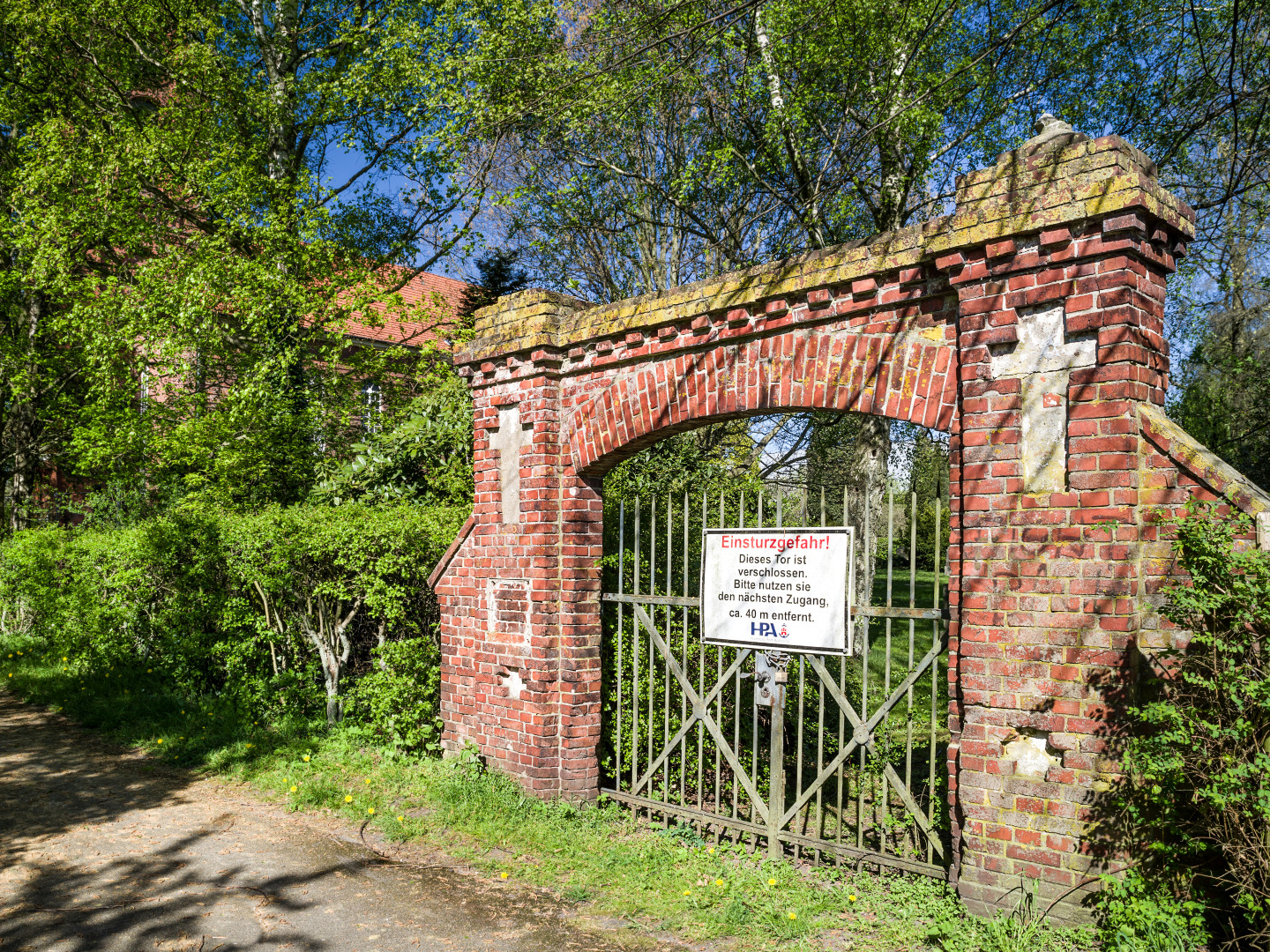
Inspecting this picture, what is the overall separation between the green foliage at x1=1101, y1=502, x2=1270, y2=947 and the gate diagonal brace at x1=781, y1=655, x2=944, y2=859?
37.9 inches

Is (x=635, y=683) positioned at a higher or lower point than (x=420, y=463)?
lower

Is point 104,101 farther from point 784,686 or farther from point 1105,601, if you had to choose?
point 1105,601

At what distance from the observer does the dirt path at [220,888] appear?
4.17 m

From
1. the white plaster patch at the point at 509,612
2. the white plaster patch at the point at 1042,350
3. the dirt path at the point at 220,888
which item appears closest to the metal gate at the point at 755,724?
the white plaster patch at the point at 509,612

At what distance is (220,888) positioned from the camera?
4.78 metres

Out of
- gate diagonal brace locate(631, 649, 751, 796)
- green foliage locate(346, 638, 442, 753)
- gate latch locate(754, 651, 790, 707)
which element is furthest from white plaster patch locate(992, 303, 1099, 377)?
green foliage locate(346, 638, 442, 753)

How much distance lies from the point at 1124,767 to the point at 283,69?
15906 millimetres

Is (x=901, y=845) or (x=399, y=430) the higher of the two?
(x=399, y=430)

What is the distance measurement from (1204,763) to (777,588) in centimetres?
223

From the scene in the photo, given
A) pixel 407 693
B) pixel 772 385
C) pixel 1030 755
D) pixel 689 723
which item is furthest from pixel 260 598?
pixel 1030 755

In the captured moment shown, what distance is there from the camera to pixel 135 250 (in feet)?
45.0

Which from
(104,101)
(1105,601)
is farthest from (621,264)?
(1105,601)

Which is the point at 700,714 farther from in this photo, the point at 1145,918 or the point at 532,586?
the point at 1145,918

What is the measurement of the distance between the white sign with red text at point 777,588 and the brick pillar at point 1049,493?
77 centimetres
